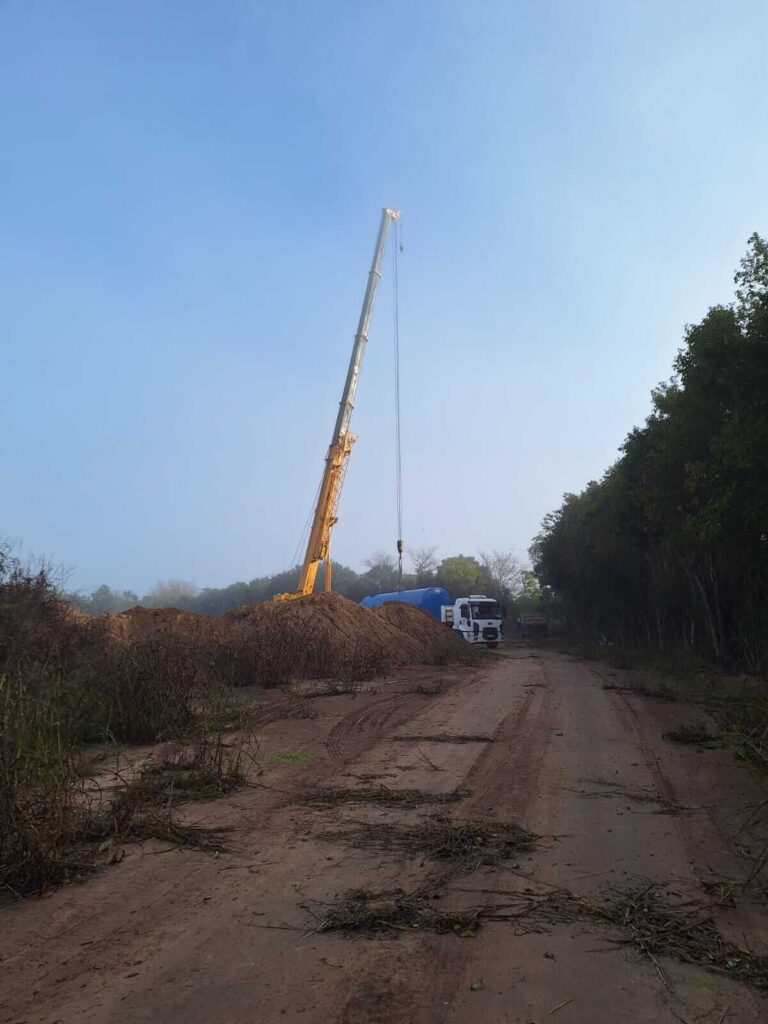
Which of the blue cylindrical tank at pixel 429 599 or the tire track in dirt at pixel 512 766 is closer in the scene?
the tire track in dirt at pixel 512 766

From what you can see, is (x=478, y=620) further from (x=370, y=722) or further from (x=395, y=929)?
(x=395, y=929)

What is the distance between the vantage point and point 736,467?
1537cm

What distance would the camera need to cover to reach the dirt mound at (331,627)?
2041cm

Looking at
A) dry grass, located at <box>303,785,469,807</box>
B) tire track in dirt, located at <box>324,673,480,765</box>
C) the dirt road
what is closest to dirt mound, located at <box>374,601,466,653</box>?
tire track in dirt, located at <box>324,673,480,765</box>

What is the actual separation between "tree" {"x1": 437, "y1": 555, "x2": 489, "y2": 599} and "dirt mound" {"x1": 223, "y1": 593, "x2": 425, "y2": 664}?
163 ft

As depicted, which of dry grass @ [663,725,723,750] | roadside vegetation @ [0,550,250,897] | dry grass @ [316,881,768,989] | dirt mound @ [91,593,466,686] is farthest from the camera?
dirt mound @ [91,593,466,686]

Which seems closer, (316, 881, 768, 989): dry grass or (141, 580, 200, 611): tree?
(316, 881, 768, 989): dry grass

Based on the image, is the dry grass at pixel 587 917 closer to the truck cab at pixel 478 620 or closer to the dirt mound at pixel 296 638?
the dirt mound at pixel 296 638

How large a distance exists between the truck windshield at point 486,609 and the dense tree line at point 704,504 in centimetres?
577

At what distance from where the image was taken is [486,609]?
123 feet

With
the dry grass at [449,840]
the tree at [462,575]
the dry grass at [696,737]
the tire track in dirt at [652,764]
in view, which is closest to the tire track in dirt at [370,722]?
the dry grass at [449,840]

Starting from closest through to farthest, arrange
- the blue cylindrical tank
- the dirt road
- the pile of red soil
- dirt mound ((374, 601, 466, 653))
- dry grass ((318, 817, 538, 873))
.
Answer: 1. the dirt road
2. dry grass ((318, 817, 538, 873))
3. the pile of red soil
4. dirt mound ((374, 601, 466, 653))
5. the blue cylindrical tank

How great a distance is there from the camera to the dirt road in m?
3.48

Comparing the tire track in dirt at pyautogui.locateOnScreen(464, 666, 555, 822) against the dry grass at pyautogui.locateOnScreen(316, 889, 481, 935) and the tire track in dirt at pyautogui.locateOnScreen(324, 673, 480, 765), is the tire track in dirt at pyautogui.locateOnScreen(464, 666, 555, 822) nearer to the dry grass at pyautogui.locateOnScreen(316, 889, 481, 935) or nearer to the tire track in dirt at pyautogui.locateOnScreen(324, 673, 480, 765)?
the tire track in dirt at pyautogui.locateOnScreen(324, 673, 480, 765)
